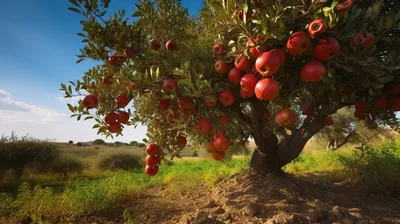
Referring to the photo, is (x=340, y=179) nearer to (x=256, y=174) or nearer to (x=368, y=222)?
(x=256, y=174)

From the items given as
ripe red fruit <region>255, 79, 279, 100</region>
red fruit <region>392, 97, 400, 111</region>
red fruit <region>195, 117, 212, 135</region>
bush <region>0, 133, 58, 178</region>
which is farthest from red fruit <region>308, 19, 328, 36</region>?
bush <region>0, 133, 58, 178</region>

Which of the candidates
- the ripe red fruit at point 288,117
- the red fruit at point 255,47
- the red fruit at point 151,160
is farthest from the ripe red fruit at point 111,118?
the ripe red fruit at point 288,117

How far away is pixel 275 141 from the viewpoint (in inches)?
255

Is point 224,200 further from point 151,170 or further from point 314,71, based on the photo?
point 314,71

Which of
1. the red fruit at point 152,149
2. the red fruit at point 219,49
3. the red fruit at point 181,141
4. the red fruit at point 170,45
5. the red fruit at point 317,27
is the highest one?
the red fruit at point 170,45

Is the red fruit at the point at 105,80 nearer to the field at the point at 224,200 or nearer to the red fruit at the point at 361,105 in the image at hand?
the field at the point at 224,200

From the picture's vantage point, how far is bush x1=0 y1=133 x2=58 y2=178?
56.4 ft

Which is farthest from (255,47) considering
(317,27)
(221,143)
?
(221,143)

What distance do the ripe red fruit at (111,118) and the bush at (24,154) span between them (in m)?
17.5

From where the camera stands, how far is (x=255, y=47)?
9.19 ft

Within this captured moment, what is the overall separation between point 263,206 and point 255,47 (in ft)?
10.6

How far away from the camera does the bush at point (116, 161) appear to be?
2341cm

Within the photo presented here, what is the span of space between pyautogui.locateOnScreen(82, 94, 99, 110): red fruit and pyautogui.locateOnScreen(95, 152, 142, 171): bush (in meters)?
21.1

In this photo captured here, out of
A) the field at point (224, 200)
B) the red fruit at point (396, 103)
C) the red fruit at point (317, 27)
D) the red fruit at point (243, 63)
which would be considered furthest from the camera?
the field at point (224, 200)
